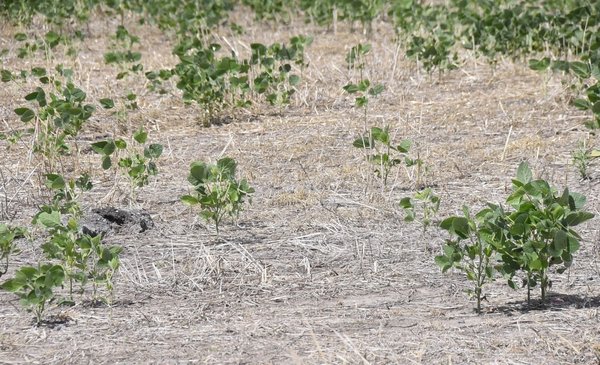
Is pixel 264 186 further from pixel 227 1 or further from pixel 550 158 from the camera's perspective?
pixel 227 1

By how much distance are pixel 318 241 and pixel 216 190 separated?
453 mm

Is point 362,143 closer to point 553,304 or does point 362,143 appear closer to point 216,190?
point 216,190

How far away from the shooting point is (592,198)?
16.6 ft

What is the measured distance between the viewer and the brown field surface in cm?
345

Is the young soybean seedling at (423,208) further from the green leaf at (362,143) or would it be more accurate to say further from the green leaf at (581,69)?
the green leaf at (581,69)

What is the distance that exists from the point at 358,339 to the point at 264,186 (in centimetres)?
207

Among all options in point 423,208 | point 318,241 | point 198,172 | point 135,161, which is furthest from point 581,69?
point 198,172

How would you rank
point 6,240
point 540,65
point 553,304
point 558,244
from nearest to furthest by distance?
point 558,244
point 553,304
point 6,240
point 540,65

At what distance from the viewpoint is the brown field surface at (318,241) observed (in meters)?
3.45

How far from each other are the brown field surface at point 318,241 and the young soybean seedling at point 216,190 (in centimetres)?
11

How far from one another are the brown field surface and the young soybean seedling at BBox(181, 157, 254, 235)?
109 millimetres

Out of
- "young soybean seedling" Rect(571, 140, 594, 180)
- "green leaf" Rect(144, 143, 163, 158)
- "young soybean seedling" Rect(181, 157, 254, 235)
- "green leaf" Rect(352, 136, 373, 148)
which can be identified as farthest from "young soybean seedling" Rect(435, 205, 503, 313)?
"green leaf" Rect(144, 143, 163, 158)

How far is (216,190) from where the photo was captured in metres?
4.53

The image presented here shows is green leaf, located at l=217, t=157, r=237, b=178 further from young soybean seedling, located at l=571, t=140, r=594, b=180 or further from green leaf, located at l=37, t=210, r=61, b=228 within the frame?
young soybean seedling, located at l=571, t=140, r=594, b=180
